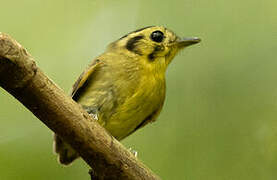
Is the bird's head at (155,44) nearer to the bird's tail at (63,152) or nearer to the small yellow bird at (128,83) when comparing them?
the small yellow bird at (128,83)

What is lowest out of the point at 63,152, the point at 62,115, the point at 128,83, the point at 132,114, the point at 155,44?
the point at 63,152

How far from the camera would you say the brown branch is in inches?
82.3

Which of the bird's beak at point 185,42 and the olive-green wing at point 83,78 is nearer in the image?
the olive-green wing at point 83,78

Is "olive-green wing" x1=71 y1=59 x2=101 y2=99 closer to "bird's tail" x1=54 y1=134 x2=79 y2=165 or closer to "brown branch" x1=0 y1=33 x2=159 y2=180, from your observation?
"bird's tail" x1=54 y1=134 x2=79 y2=165

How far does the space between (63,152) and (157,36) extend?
1.12 m

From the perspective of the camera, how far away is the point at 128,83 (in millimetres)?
3527

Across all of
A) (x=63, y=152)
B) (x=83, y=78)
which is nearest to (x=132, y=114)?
(x=83, y=78)

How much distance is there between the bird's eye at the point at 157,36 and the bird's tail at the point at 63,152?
1032 millimetres

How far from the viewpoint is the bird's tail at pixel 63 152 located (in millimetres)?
3400

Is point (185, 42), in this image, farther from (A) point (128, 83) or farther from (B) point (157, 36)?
(A) point (128, 83)

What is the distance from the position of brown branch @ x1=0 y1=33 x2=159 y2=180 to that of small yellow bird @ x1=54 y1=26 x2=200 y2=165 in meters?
0.84

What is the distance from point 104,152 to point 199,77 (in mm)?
1136

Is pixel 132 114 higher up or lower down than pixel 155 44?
lower down

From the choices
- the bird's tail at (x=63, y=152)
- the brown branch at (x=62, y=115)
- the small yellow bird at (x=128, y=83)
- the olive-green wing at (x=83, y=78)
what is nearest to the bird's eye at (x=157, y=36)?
the small yellow bird at (x=128, y=83)
